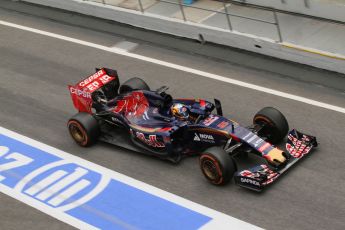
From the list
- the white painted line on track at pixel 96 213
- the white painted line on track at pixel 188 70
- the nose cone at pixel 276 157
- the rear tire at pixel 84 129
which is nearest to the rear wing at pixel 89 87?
the rear tire at pixel 84 129

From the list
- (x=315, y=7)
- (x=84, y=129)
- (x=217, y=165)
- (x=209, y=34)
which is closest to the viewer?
(x=217, y=165)

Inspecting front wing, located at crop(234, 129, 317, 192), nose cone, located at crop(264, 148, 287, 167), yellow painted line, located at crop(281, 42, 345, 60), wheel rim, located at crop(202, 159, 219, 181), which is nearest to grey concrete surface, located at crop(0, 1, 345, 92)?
yellow painted line, located at crop(281, 42, 345, 60)

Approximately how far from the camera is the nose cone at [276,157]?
39.7 ft

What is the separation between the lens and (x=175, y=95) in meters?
16.1

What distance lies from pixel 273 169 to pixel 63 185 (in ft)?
13.6

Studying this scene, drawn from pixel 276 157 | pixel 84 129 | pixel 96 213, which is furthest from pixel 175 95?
pixel 96 213

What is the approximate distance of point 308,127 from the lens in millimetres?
14047

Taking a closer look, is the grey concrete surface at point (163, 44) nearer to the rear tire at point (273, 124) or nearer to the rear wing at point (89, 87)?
the rear tire at point (273, 124)

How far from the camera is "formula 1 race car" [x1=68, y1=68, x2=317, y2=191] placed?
12.2 m

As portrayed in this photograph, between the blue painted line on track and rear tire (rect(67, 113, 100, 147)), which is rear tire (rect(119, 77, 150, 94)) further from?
the blue painted line on track

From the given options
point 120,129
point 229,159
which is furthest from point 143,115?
point 229,159

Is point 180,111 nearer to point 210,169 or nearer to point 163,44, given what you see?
point 210,169

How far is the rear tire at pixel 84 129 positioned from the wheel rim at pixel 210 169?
277 cm

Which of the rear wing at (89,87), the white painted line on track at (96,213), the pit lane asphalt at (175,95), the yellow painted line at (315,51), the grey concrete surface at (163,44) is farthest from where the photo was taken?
the grey concrete surface at (163,44)
